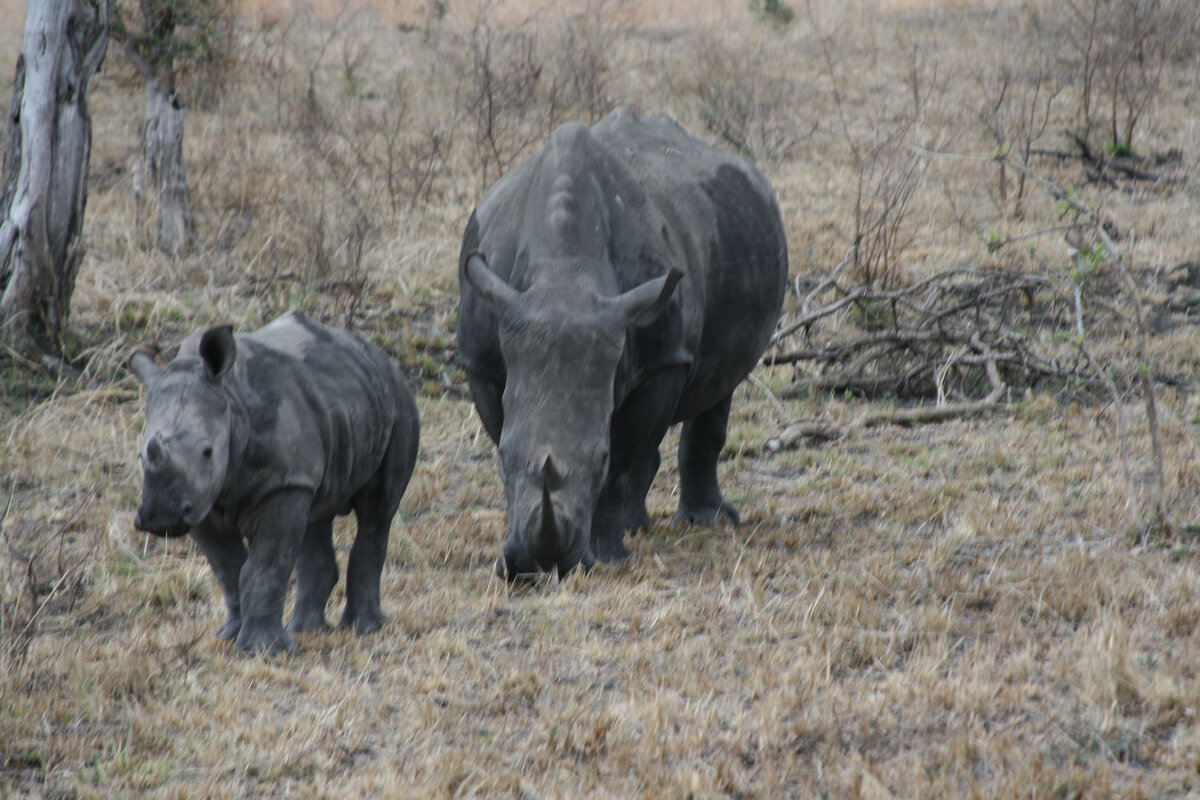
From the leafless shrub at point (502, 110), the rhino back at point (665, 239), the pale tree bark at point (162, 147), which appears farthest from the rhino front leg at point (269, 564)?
the leafless shrub at point (502, 110)

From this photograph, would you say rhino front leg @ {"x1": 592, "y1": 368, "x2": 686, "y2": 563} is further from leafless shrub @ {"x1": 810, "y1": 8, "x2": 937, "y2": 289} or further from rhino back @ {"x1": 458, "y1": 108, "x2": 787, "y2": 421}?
leafless shrub @ {"x1": 810, "y1": 8, "x2": 937, "y2": 289}

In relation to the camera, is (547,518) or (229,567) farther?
(229,567)

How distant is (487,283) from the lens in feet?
16.9

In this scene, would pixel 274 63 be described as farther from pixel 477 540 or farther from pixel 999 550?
pixel 999 550

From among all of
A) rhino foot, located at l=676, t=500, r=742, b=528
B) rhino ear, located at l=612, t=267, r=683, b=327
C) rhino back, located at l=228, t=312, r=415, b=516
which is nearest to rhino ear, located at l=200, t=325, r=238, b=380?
rhino back, located at l=228, t=312, r=415, b=516

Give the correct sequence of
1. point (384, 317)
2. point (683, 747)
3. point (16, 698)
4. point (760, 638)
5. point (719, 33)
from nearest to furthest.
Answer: point (683, 747) → point (16, 698) → point (760, 638) → point (384, 317) → point (719, 33)

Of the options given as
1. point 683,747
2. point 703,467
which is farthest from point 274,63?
point 683,747

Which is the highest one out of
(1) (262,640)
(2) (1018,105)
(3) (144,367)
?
(2) (1018,105)

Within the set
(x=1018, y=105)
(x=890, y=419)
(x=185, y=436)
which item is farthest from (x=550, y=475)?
(x=1018, y=105)

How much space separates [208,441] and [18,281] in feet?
16.2

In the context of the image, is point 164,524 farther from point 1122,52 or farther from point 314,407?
point 1122,52

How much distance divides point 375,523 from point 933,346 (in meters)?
4.91

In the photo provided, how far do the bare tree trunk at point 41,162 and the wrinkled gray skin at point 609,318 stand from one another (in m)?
3.79

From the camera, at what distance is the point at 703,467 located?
22.4 ft
